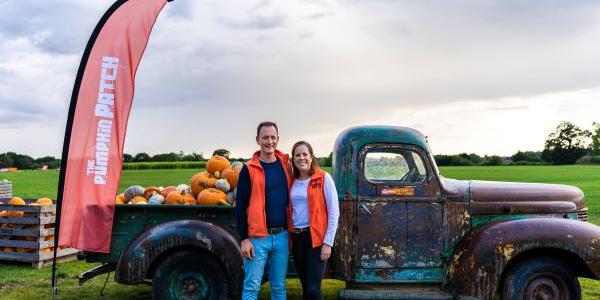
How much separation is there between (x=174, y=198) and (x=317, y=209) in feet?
8.67

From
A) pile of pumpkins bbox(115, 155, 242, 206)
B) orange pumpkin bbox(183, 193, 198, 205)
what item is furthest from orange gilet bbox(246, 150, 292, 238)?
orange pumpkin bbox(183, 193, 198, 205)

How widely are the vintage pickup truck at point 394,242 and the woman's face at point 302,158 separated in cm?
145

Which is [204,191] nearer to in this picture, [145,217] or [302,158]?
[145,217]

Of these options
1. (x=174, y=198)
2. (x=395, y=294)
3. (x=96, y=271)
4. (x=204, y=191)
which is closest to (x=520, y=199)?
(x=395, y=294)

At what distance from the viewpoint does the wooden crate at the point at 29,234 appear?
9.17m

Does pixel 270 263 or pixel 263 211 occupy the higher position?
pixel 263 211

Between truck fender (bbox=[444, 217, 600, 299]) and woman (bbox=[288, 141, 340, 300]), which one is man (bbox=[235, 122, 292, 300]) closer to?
woman (bbox=[288, 141, 340, 300])

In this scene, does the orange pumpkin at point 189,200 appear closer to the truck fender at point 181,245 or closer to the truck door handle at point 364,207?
the truck fender at point 181,245

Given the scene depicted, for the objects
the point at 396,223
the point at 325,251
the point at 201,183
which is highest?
the point at 201,183

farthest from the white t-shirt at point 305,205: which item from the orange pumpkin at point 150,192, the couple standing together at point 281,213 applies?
the orange pumpkin at point 150,192

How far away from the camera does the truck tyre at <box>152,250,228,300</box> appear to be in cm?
585

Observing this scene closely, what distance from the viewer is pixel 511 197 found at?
20.7ft

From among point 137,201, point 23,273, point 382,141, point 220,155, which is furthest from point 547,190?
point 23,273

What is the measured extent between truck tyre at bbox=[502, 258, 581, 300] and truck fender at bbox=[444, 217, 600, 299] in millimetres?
100
